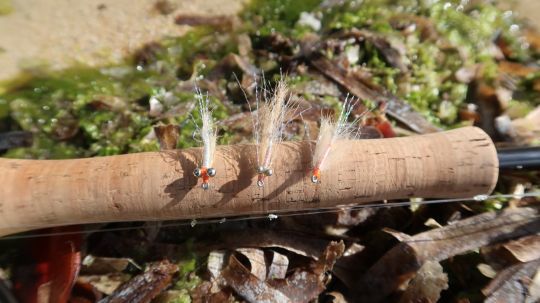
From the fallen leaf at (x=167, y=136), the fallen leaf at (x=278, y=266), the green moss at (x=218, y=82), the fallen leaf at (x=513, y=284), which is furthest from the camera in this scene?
the green moss at (x=218, y=82)

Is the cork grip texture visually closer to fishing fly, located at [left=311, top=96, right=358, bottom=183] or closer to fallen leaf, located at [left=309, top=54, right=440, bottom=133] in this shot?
fishing fly, located at [left=311, top=96, right=358, bottom=183]

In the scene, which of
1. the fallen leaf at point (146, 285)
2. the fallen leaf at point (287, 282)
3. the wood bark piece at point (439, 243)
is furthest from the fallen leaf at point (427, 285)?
the fallen leaf at point (146, 285)

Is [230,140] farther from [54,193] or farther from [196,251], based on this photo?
[54,193]

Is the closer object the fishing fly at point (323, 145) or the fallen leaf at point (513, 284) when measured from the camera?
the fishing fly at point (323, 145)

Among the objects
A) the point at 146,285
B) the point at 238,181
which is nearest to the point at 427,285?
the point at 238,181

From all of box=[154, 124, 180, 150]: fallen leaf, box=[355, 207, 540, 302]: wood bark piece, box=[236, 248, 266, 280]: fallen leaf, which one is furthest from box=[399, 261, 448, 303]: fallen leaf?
box=[154, 124, 180, 150]: fallen leaf

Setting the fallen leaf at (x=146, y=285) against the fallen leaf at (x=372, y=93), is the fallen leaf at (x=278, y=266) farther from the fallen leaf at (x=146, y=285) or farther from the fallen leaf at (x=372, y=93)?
the fallen leaf at (x=372, y=93)

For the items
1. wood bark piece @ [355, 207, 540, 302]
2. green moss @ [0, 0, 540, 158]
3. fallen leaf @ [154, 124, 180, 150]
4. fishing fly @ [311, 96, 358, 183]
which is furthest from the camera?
green moss @ [0, 0, 540, 158]

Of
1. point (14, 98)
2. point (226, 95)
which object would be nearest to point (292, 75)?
point (226, 95)

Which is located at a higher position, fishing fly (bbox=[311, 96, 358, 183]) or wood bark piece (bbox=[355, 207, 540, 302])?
fishing fly (bbox=[311, 96, 358, 183])
